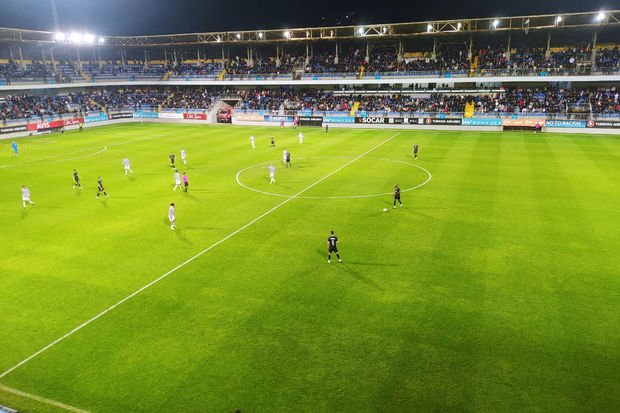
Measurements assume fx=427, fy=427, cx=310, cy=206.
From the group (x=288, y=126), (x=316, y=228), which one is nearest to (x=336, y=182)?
(x=316, y=228)

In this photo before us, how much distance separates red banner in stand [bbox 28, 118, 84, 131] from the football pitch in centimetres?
3241

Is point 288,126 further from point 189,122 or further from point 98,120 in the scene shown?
point 98,120

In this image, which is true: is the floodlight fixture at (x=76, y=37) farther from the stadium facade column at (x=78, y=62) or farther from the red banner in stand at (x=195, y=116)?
the red banner in stand at (x=195, y=116)

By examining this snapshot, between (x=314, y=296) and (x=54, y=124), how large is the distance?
191ft

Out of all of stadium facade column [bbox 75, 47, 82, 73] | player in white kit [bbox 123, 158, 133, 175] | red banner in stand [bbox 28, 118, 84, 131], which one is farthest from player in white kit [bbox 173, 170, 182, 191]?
stadium facade column [bbox 75, 47, 82, 73]

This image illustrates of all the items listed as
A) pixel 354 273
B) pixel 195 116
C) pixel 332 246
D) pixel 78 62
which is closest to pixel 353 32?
pixel 195 116

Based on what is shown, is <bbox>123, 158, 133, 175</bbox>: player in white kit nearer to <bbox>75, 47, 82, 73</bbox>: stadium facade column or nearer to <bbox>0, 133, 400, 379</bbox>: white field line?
<bbox>0, 133, 400, 379</bbox>: white field line

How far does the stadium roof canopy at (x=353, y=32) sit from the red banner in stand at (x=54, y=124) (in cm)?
1464

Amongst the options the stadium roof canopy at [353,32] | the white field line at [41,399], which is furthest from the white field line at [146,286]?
the stadium roof canopy at [353,32]

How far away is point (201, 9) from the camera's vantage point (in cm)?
8569

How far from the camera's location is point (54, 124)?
58.2m

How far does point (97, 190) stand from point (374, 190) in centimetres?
1789

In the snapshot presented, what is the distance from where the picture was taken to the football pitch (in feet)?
32.7

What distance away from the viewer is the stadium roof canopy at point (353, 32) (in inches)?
2119
